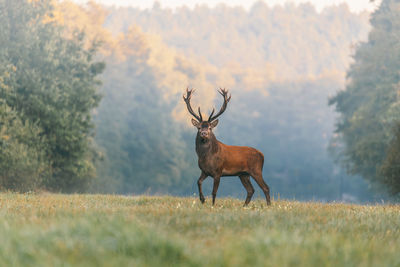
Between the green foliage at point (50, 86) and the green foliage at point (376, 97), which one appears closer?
the green foliage at point (50, 86)

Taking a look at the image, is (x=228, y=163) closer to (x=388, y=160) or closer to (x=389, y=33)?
(x=388, y=160)

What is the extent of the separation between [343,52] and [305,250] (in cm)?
18558

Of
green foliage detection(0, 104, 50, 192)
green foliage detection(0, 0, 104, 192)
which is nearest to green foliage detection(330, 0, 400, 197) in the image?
green foliage detection(0, 0, 104, 192)

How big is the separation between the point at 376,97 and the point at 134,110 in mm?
31584

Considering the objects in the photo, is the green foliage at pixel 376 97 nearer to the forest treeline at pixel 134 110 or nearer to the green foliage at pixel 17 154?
the forest treeline at pixel 134 110

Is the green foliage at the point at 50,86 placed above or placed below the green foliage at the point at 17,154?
above

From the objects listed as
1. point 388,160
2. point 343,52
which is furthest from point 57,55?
point 343,52

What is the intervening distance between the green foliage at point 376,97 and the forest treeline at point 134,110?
7737mm

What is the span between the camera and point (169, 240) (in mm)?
6465

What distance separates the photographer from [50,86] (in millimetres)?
33281

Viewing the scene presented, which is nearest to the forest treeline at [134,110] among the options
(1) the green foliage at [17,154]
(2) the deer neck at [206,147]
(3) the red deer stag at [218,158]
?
(1) the green foliage at [17,154]

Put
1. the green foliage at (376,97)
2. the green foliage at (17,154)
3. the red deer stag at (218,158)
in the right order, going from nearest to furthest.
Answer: the red deer stag at (218,158), the green foliage at (17,154), the green foliage at (376,97)

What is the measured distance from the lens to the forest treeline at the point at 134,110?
32.8 metres

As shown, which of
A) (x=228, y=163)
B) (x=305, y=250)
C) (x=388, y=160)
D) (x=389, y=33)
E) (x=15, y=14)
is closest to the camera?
(x=305, y=250)
